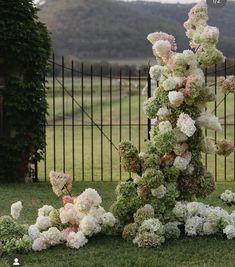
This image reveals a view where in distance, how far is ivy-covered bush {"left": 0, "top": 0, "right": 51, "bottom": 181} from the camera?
35.0 ft

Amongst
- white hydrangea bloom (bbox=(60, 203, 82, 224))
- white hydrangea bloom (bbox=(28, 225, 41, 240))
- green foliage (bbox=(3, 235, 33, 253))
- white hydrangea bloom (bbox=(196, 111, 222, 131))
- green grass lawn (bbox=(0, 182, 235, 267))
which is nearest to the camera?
green grass lawn (bbox=(0, 182, 235, 267))

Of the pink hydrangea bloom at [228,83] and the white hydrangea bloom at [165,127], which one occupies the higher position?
the pink hydrangea bloom at [228,83]

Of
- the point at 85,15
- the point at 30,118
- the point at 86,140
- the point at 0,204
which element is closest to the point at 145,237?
the point at 0,204

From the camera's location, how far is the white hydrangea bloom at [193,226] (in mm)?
6824

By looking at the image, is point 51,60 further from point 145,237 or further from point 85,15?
point 85,15

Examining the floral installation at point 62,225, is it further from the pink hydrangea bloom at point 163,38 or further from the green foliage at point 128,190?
the pink hydrangea bloom at point 163,38

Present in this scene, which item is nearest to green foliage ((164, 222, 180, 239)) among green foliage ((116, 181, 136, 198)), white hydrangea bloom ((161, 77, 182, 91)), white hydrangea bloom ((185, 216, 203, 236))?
white hydrangea bloom ((185, 216, 203, 236))

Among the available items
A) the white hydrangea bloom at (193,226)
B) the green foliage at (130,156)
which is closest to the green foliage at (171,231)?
the white hydrangea bloom at (193,226)

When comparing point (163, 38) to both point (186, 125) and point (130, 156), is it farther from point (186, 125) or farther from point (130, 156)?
point (130, 156)

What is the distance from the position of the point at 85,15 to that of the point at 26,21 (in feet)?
173

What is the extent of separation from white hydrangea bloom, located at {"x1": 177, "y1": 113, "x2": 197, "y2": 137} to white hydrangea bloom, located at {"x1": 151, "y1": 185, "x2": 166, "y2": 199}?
55 cm

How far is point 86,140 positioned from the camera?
2492cm

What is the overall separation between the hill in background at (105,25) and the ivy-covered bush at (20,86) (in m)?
33.9

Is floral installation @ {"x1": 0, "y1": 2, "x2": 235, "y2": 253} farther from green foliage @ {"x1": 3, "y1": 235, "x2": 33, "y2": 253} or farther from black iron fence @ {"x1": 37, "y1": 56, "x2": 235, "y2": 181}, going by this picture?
black iron fence @ {"x1": 37, "y1": 56, "x2": 235, "y2": 181}
